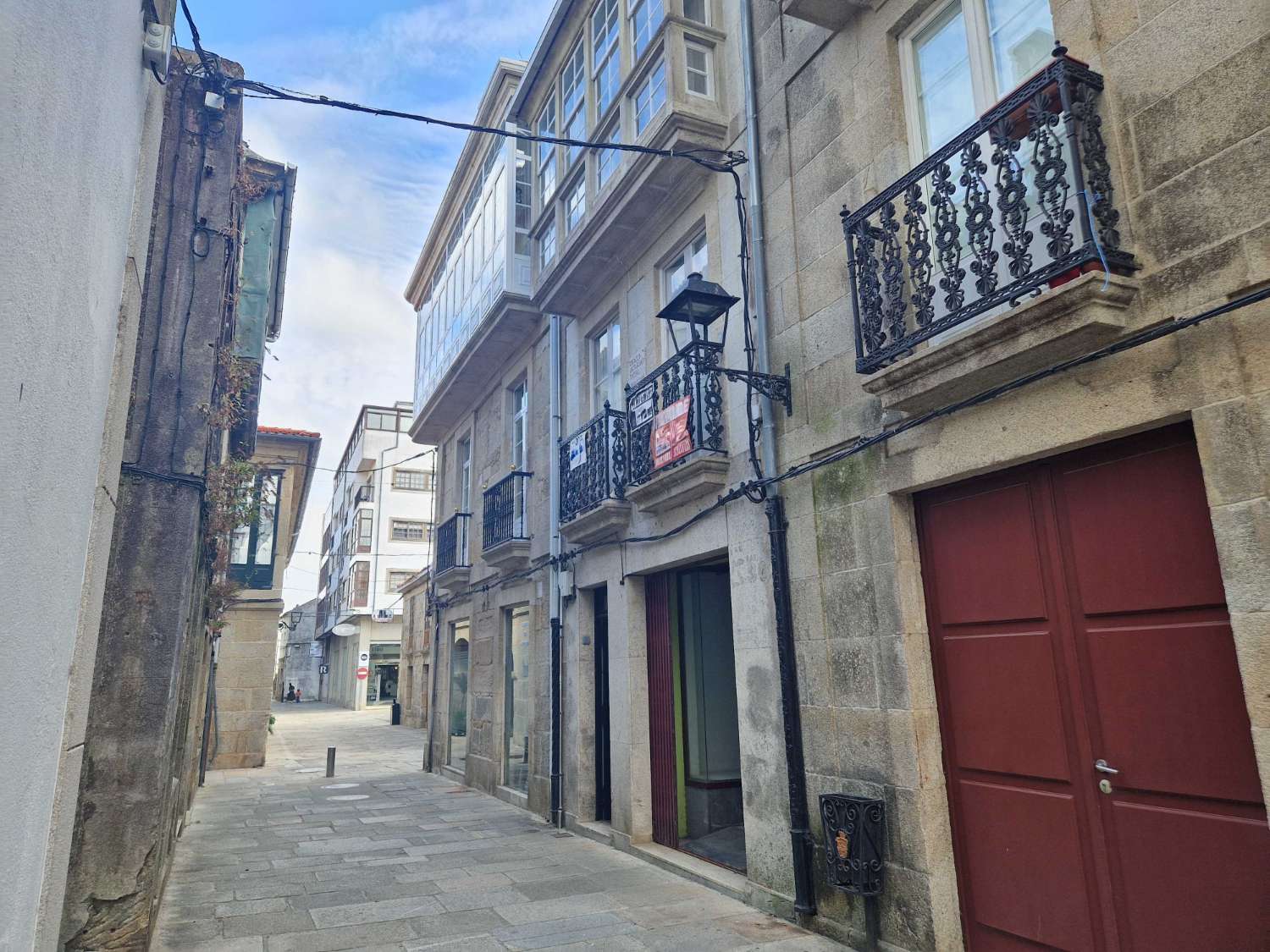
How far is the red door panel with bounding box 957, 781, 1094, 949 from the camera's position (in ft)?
13.1

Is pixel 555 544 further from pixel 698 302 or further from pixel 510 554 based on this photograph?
pixel 698 302

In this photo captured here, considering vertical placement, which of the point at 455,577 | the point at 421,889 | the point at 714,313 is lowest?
the point at 421,889

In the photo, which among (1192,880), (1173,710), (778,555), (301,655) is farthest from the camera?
(301,655)

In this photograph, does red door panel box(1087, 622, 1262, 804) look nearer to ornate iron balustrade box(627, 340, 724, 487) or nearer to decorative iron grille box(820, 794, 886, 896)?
decorative iron grille box(820, 794, 886, 896)

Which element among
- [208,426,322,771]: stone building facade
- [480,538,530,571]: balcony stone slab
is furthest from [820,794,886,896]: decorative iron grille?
[208,426,322,771]: stone building facade

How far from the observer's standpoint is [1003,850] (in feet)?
14.3

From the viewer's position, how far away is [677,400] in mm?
7039

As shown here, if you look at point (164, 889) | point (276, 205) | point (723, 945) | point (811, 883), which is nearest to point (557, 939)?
point (723, 945)

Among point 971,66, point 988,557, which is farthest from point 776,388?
point 971,66

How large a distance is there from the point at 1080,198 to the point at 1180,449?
3.91 ft

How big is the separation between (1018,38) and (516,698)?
32.0ft

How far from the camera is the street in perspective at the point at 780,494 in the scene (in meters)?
3.26

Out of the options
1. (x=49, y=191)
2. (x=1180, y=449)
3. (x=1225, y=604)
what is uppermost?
(x=49, y=191)

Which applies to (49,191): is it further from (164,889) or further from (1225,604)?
(164,889)
